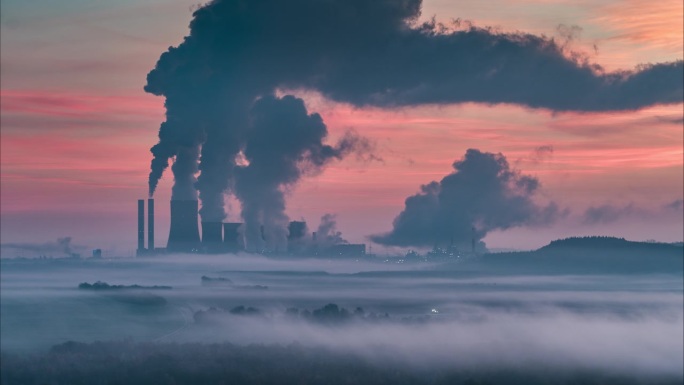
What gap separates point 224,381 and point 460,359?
34.6 m

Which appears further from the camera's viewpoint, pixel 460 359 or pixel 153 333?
pixel 153 333

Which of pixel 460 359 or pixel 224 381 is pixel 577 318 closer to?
pixel 460 359

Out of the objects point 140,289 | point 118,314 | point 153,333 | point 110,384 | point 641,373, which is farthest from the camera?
point 140,289

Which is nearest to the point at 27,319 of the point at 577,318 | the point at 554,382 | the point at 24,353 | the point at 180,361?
the point at 24,353

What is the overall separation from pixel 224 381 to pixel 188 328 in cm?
4408

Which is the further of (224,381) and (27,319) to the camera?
(27,319)

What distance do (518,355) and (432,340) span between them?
17.2m

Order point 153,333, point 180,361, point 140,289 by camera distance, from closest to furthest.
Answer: point 180,361
point 153,333
point 140,289

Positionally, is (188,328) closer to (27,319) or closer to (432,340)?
(27,319)

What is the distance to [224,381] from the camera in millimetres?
117625

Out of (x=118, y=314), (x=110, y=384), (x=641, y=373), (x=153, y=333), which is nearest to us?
(x=110, y=384)

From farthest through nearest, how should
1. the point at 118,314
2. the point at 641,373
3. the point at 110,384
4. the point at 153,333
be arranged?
1. the point at 118,314
2. the point at 153,333
3. the point at 641,373
4. the point at 110,384

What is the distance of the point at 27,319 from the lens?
162 metres

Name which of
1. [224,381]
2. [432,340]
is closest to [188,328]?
[432,340]
